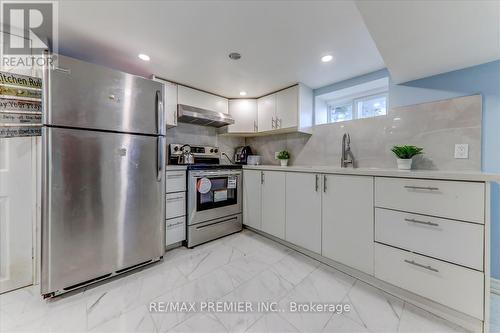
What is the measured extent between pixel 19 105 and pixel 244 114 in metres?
2.35

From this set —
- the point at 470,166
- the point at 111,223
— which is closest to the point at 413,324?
the point at 470,166

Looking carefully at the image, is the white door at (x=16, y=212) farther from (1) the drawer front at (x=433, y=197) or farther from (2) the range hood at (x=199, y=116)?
(1) the drawer front at (x=433, y=197)

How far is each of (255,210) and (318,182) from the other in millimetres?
1044

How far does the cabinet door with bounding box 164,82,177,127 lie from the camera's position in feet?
7.88

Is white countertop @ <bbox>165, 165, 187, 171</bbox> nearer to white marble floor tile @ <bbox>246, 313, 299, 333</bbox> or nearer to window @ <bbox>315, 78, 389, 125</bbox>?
white marble floor tile @ <bbox>246, 313, 299, 333</bbox>

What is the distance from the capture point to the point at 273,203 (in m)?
2.39

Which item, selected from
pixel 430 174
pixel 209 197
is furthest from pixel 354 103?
pixel 209 197

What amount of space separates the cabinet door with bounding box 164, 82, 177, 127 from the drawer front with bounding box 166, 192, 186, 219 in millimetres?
907

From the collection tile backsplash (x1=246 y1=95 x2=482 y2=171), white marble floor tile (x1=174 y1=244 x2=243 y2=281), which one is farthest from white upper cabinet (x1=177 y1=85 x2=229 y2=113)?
white marble floor tile (x1=174 y1=244 x2=243 y2=281)

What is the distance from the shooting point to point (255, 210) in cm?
263

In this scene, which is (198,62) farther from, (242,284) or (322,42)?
(242,284)

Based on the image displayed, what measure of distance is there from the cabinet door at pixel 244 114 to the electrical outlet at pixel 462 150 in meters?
2.22

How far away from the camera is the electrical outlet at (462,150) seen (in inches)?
62.4

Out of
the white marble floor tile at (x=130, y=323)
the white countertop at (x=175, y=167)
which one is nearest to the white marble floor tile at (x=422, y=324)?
the white marble floor tile at (x=130, y=323)
